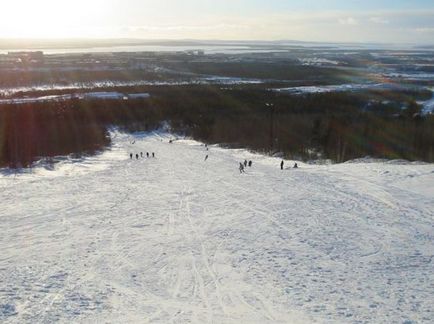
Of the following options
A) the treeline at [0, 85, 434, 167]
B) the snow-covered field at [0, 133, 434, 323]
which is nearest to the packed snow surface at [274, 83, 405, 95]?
the treeline at [0, 85, 434, 167]

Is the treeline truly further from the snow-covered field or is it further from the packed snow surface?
the snow-covered field

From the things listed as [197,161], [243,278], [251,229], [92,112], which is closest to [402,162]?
[197,161]

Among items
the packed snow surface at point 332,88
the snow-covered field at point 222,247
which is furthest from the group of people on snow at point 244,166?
the packed snow surface at point 332,88

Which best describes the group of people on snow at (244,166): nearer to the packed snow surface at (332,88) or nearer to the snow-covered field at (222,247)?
the snow-covered field at (222,247)

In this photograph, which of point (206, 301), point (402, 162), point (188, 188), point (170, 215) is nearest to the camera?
point (206, 301)

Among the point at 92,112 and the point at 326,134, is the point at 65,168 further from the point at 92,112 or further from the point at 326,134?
the point at 92,112

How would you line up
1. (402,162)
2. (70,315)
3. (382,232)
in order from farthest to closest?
(402,162) < (382,232) < (70,315)

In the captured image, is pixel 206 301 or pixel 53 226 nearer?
pixel 206 301

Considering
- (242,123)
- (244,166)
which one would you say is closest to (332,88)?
(242,123)
